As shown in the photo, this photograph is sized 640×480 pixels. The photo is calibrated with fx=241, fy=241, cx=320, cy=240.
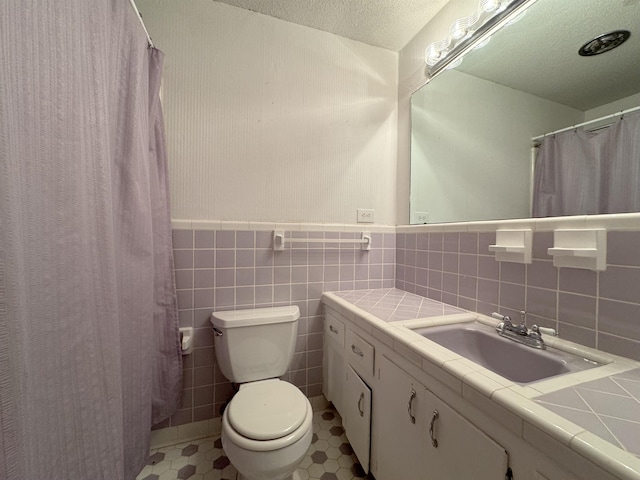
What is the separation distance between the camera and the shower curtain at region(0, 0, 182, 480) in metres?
0.43

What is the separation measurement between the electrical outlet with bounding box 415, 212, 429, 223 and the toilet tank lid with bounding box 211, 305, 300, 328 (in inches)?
37.4

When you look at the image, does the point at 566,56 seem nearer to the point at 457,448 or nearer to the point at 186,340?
the point at 457,448

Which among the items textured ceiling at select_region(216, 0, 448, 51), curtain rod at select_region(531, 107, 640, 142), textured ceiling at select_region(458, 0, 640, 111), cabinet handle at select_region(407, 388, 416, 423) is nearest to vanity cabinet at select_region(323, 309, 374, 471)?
cabinet handle at select_region(407, 388, 416, 423)

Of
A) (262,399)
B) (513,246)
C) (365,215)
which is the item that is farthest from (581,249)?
(262,399)

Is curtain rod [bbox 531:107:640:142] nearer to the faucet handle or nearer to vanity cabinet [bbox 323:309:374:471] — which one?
the faucet handle

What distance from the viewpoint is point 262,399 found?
1.02 metres

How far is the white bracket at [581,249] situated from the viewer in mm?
707

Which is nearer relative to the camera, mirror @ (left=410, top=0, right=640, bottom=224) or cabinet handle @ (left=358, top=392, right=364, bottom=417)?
mirror @ (left=410, top=0, right=640, bottom=224)

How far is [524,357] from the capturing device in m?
0.83

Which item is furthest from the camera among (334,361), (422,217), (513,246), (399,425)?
(422,217)

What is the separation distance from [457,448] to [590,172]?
3.58 feet

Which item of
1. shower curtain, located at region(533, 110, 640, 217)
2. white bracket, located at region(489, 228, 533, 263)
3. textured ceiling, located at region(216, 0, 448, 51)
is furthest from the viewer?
textured ceiling, located at region(216, 0, 448, 51)

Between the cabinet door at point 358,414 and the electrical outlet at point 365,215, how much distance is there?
34.9 inches

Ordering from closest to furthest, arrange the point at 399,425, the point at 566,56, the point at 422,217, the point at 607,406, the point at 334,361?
the point at 607,406 → the point at 399,425 → the point at 566,56 → the point at 334,361 → the point at 422,217
